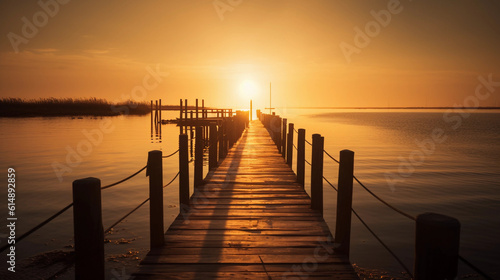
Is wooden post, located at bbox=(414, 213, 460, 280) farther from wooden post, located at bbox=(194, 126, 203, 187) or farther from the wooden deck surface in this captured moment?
wooden post, located at bbox=(194, 126, 203, 187)

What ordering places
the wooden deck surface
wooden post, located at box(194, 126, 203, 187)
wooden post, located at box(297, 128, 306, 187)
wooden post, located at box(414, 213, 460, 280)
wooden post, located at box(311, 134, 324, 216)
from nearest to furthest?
1. wooden post, located at box(414, 213, 460, 280)
2. the wooden deck surface
3. wooden post, located at box(311, 134, 324, 216)
4. wooden post, located at box(194, 126, 203, 187)
5. wooden post, located at box(297, 128, 306, 187)

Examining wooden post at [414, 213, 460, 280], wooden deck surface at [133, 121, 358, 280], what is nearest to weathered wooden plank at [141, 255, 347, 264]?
wooden deck surface at [133, 121, 358, 280]

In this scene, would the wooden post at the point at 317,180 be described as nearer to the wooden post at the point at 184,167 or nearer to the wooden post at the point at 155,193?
the wooden post at the point at 184,167

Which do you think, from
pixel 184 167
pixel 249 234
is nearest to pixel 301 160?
pixel 184 167

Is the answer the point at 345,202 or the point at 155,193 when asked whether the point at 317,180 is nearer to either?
the point at 345,202

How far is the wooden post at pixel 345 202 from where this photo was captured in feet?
13.6

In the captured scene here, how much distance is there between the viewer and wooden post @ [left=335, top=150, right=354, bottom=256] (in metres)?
4.14

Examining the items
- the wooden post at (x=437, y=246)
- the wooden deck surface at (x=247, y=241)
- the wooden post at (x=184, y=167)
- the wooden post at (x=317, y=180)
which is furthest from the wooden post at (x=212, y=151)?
the wooden post at (x=437, y=246)

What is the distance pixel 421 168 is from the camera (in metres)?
20.8

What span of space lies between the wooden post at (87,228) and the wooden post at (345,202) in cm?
287

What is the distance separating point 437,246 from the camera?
2.08 m

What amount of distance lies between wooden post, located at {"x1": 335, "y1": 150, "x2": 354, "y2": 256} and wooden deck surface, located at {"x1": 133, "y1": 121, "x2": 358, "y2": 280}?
0.60 ft

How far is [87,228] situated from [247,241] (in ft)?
7.53

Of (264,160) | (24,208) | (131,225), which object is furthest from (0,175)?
(264,160)
